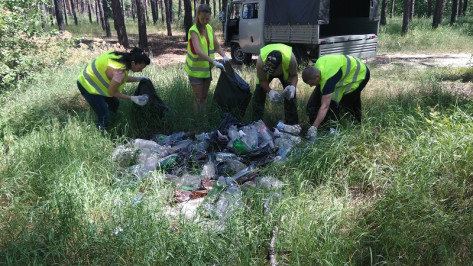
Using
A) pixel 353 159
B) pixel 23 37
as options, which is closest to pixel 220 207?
pixel 353 159

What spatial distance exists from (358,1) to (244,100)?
788 centimetres

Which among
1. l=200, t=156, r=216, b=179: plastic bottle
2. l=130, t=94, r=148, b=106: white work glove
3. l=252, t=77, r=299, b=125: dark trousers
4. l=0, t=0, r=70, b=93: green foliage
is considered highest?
l=0, t=0, r=70, b=93: green foliage

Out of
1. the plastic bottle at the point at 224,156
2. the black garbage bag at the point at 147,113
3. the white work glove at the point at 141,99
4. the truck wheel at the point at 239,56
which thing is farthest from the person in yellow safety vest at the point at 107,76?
the truck wheel at the point at 239,56

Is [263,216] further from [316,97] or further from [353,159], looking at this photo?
[316,97]

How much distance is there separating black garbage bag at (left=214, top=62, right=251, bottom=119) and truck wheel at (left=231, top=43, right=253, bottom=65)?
6674mm

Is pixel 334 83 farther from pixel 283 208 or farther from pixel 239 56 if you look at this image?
pixel 239 56

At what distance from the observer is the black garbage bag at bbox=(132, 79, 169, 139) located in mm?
4336

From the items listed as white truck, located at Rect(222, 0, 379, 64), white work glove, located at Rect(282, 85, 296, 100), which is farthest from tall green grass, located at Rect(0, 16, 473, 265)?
white truck, located at Rect(222, 0, 379, 64)

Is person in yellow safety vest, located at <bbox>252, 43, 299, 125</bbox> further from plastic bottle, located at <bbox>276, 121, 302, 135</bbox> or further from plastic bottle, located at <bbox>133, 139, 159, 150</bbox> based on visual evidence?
plastic bottle, located at <bbox>133, 139, 159, 150</bbox>

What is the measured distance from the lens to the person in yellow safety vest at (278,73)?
3.77 meters

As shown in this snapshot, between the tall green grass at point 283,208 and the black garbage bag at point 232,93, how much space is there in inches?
56.2

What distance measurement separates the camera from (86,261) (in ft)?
6.82

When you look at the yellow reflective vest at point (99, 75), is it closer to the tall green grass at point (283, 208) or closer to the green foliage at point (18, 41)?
the tall green grass at point (283, 208)

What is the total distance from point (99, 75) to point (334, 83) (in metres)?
2.50
